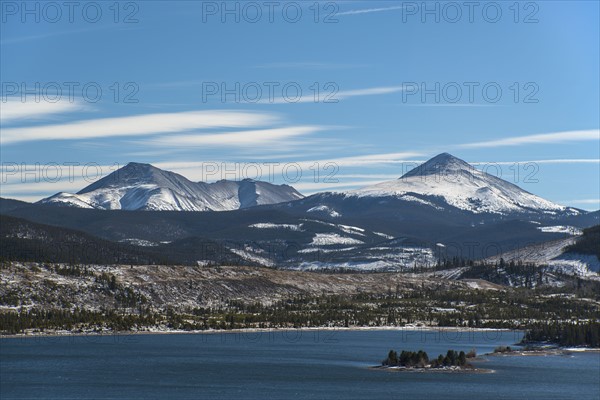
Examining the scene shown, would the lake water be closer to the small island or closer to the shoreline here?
the shoreline

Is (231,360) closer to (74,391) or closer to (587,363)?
(74,391)

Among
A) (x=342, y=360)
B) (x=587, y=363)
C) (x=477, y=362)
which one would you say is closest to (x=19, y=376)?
(x=342, y=360)

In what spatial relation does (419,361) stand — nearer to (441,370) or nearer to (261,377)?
(441,370)

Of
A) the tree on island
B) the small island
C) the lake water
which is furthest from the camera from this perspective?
the tree on island

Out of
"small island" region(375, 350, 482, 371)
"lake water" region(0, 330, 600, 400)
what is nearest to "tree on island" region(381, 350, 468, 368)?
"small island" region(375, 350, 482, 371)

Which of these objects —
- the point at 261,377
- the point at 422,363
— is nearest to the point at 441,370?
the point at 422,363

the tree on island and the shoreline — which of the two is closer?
the shoreline

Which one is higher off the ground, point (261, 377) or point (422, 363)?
point (422, 363)

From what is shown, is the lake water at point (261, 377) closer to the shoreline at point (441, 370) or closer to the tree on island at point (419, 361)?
the shoreline at point (441, 370)

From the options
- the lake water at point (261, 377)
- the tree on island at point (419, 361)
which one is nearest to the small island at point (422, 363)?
the tree on island at point (419, 361)
